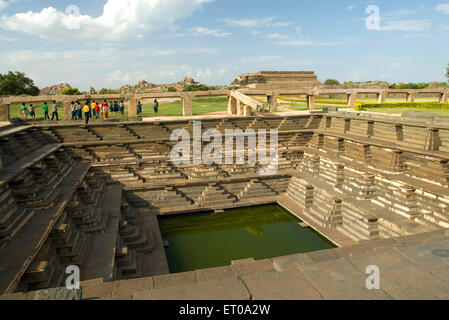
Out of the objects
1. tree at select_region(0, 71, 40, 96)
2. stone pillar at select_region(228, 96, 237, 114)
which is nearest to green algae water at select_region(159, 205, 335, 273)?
stone pillar at select_region(228, 96, 237, 114)

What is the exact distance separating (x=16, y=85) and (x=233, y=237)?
1298 inches

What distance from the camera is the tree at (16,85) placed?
3105 cm

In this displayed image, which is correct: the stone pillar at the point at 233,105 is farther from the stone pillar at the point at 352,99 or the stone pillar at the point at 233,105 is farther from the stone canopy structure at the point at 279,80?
the stone canopy structure at the point at 279,80

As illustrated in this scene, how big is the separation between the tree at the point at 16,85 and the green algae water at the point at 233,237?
29577 mm

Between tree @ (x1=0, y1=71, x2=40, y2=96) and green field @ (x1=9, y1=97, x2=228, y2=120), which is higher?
tree @ (x1=0, y1=71, x2=40, y2=96)

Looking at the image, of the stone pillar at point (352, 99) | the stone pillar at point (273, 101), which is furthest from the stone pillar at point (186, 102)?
the stone pillar at point (352, 99)

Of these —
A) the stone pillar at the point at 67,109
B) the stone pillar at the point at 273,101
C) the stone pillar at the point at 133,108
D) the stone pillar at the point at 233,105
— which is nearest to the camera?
the stone pillar at the point at 67,109

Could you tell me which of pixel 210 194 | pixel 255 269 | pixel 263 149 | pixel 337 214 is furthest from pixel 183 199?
pixel 255 269

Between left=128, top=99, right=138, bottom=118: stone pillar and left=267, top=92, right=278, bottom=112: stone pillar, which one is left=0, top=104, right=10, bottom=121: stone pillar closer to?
left=128, top=99, right=138, bottom=118: stone pillar

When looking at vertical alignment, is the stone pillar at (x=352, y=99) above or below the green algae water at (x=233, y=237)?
above

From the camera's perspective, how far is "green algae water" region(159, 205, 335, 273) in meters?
8.49

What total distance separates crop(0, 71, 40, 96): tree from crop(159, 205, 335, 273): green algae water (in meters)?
29.6

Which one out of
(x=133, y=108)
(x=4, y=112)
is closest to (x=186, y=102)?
(x=133, y=108)

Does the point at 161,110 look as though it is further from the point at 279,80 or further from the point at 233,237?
the point at 279,80
